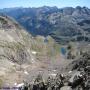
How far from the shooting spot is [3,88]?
321 ft

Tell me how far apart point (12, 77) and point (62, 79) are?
254 ft

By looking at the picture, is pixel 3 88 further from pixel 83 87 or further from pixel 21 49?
pixel 21 49

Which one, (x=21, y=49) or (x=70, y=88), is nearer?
(x=70, y=88)

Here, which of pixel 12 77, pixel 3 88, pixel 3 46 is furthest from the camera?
pixel 3 46

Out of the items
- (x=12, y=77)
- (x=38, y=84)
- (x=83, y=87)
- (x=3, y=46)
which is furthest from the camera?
(x=3, y=46)

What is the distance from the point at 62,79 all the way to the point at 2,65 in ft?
303

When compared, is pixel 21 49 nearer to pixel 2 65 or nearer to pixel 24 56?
pixel 24 56

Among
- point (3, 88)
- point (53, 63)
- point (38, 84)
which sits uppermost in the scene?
point (38, 84)

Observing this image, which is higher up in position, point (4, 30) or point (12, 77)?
point (4, 30)

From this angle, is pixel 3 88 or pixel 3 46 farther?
pixel 3 46

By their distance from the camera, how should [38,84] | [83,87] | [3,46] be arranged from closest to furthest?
[83,87]
[38,84]
[3,46]

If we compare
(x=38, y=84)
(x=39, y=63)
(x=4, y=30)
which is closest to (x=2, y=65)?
(x=39, y=63)

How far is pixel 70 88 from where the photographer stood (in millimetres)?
49906

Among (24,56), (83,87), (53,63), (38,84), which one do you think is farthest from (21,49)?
(83,87)
